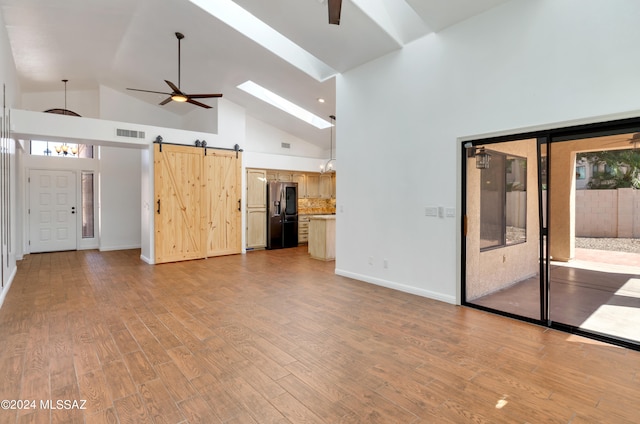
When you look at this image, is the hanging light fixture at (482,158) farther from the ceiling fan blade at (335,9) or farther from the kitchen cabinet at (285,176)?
the kitchen cabinet at (285,176)

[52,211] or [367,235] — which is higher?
[52,211]

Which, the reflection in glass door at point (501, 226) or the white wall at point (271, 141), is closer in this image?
A: the reflection in glass door at point (501, 226)

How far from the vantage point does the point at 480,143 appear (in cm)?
379

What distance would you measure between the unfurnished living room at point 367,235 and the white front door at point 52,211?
1.50 ft

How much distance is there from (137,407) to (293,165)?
294 inches

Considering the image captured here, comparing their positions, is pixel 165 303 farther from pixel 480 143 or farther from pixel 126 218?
pixel 126 218

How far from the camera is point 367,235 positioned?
506cm

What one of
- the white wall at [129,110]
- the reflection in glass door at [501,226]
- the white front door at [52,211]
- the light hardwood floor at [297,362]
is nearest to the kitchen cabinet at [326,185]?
the white wall at [129,110]

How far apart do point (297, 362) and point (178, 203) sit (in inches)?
213

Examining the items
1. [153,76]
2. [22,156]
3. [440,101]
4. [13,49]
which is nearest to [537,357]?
[440,101]

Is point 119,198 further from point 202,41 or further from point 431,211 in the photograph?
point 431,211

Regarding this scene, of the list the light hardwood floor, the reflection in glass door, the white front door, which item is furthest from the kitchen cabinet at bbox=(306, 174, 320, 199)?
the white front door

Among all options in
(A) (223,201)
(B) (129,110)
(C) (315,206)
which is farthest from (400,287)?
(B) (129,110)

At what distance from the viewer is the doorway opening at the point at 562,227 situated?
307 centimetres
